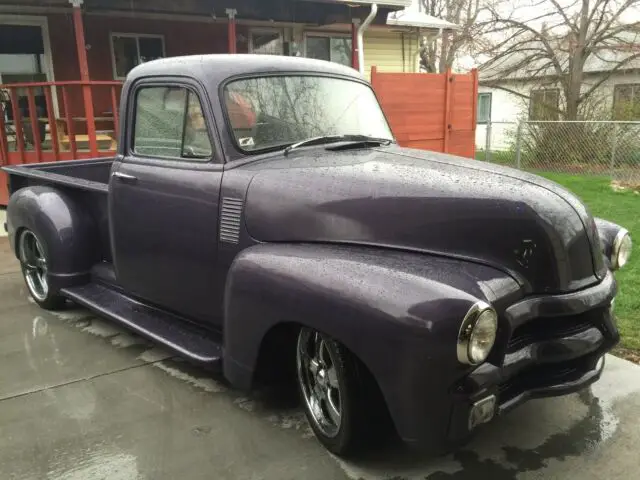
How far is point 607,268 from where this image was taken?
116 inches

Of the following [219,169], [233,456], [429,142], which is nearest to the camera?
[233,456]

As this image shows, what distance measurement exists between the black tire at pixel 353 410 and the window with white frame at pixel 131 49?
447 inches

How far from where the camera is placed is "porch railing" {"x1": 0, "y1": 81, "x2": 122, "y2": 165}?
8766 millimetres

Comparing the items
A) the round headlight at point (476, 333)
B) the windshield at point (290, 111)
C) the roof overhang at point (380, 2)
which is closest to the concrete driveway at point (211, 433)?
the round headlight at point (476, 333)

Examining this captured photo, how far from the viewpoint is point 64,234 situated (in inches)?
181

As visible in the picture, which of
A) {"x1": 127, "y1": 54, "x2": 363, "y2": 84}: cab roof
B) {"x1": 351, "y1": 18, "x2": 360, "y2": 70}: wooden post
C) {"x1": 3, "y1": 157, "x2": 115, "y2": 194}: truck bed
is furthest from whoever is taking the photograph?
{"x1": 351, "y1": 18, "x2": 360, "y2": 70}: wooden post

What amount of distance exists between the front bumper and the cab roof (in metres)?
2.07

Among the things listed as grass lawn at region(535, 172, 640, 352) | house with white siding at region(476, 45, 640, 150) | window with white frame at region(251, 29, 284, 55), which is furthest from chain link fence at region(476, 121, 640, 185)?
A: window with white frame at region(251, 29, 284, 55)

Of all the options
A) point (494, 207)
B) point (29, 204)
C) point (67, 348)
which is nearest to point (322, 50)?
point (29, 204)

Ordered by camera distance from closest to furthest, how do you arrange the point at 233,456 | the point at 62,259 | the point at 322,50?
the point at 233,456
the point at 62,259
the point at 322,50

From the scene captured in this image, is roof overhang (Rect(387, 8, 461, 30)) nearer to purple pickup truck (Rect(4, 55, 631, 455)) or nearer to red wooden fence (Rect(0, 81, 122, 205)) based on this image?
red wooden fence (Rect(0, 81, 122, 205))

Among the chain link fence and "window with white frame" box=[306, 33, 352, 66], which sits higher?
"window with white frame" box=[306, 33, 352, 66]

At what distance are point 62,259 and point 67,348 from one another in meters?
0.79

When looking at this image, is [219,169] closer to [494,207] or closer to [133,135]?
[133,135]
